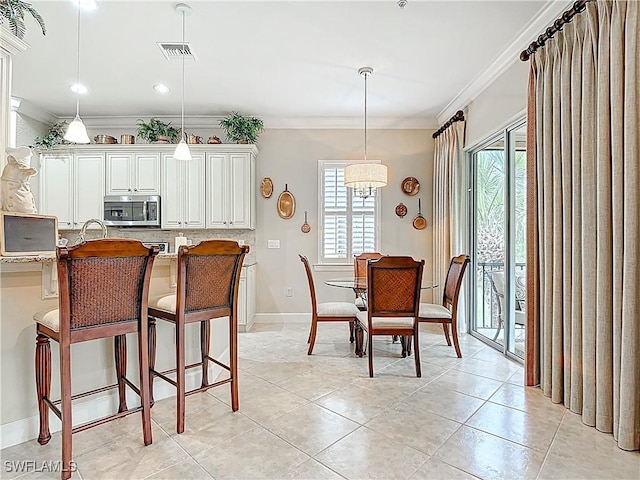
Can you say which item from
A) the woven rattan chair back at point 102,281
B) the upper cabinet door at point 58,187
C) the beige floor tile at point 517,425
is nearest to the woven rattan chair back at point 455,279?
the beige floor tile at point 517,425

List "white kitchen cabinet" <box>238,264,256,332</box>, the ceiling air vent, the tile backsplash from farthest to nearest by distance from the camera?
1. the tile backsplash
2. "white kitchen cabinet" <box>238,264,256,332</box>
3. the ceiling air vent

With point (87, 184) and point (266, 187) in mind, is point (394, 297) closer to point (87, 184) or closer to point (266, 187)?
point (266, 187)

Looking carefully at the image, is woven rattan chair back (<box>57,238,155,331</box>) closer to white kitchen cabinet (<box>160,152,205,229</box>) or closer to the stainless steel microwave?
white kitchen cabinet (<box>160,152,205,229</box>)

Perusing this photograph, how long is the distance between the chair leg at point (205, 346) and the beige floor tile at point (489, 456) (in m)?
1.64

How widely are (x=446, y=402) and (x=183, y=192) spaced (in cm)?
397

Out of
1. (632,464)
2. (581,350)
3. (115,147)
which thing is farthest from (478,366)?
(115,147)

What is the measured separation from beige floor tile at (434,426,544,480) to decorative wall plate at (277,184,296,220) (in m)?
3.72

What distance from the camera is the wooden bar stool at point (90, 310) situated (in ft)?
5.71

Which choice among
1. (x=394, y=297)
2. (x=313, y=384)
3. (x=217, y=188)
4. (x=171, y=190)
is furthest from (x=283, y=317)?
(x=394, y=297)

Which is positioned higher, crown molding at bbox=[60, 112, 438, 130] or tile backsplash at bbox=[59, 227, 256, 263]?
crown molding at bbox=[60, 112, 438, 130]

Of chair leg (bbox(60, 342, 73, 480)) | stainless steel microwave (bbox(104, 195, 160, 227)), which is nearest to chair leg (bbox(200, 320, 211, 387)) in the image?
chair leg (bbox(60, 342, 73, 480))

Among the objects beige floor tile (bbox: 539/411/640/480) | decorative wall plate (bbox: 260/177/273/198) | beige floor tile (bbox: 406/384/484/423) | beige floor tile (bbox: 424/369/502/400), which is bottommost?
beige floor tile (bbox: 424/369/502/400)

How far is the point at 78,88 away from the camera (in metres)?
4.16

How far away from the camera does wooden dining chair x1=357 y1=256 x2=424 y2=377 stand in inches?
119
